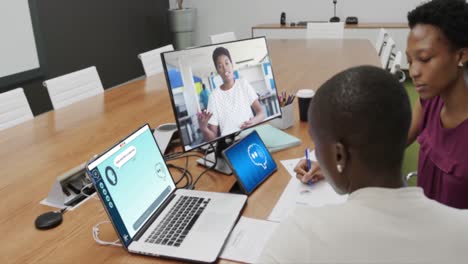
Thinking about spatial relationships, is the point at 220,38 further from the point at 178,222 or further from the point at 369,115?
the point at 369,115

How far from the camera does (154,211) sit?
1.21 m

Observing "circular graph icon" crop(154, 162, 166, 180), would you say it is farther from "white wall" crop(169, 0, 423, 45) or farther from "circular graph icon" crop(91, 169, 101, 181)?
"white wall" crop(169, 0, 423, 45)

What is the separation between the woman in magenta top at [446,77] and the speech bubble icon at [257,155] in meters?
0.50

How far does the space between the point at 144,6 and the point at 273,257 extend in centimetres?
568

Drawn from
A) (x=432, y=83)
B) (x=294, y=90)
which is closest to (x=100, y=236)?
(x=432, y=83)

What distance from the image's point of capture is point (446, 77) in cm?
125

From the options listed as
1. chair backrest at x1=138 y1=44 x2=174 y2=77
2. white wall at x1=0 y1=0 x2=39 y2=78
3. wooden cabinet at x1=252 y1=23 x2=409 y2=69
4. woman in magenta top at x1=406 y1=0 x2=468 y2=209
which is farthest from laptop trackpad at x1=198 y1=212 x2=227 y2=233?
wooden cabinet at x1=252 y1=23 x2=409 y2=69

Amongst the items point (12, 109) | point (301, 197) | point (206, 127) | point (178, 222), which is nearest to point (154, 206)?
point (178, 222)

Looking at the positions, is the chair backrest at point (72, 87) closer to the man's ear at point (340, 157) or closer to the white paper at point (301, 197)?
the white paper at point (301, 197)

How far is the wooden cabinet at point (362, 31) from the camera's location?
205 inches

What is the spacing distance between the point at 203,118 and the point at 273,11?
197 inches

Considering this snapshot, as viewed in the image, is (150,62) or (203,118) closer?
(203,118)

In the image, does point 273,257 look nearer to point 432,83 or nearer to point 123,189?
point 123,189

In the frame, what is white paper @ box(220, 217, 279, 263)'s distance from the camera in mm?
1060
